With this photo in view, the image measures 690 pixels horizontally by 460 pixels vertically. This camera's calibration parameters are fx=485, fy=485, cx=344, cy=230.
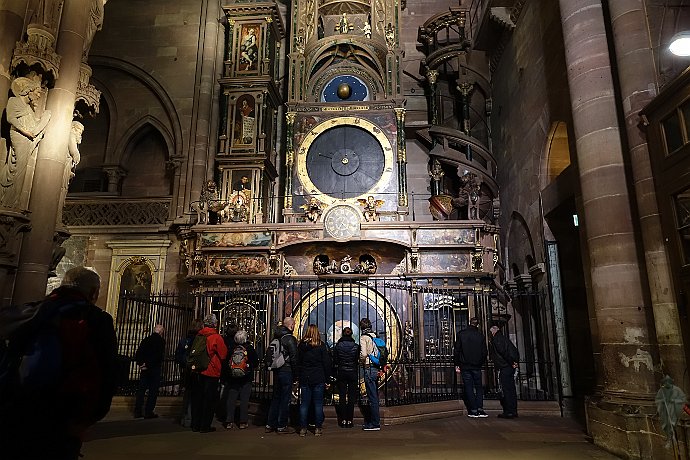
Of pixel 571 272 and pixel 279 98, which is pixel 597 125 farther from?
pixel 279 98

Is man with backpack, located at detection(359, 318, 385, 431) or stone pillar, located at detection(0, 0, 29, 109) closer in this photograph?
stone pillar, located at detection(0, 0, 29, 109)

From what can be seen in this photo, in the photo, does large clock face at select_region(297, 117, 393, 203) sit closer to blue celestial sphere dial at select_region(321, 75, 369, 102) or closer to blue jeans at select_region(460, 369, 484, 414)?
blue celestial sphere dial at select_region(321, 75, 369, 102)

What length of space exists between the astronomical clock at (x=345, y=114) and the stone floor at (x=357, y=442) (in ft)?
23.0

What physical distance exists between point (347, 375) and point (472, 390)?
264cm

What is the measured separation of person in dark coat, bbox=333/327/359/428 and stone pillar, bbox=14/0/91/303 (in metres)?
4.25

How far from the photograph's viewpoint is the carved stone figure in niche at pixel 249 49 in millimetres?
15664

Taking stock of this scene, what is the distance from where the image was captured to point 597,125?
22.4 feet

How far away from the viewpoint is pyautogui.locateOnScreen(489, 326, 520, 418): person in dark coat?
28.3ft

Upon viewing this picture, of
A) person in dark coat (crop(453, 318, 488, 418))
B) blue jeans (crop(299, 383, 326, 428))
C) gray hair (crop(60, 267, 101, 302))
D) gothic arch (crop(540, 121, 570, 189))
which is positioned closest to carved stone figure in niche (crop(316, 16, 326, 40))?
gothic arch (crop(540, 121, 570, 189))

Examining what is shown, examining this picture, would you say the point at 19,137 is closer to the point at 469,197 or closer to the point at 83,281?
the point at 83,281

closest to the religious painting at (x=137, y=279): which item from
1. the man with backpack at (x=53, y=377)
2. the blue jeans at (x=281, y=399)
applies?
the blue jeans at (x=281, y=399)

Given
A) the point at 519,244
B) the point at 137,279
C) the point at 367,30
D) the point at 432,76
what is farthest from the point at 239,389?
the point at 367,30

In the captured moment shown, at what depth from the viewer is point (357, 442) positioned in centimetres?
644

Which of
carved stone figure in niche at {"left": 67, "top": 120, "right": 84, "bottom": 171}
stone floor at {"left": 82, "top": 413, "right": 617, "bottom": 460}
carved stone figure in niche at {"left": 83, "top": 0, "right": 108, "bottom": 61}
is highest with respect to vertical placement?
carved stone figure in niche at {"left": 83, "top": 0, "right": 108, "bottom": 61}
